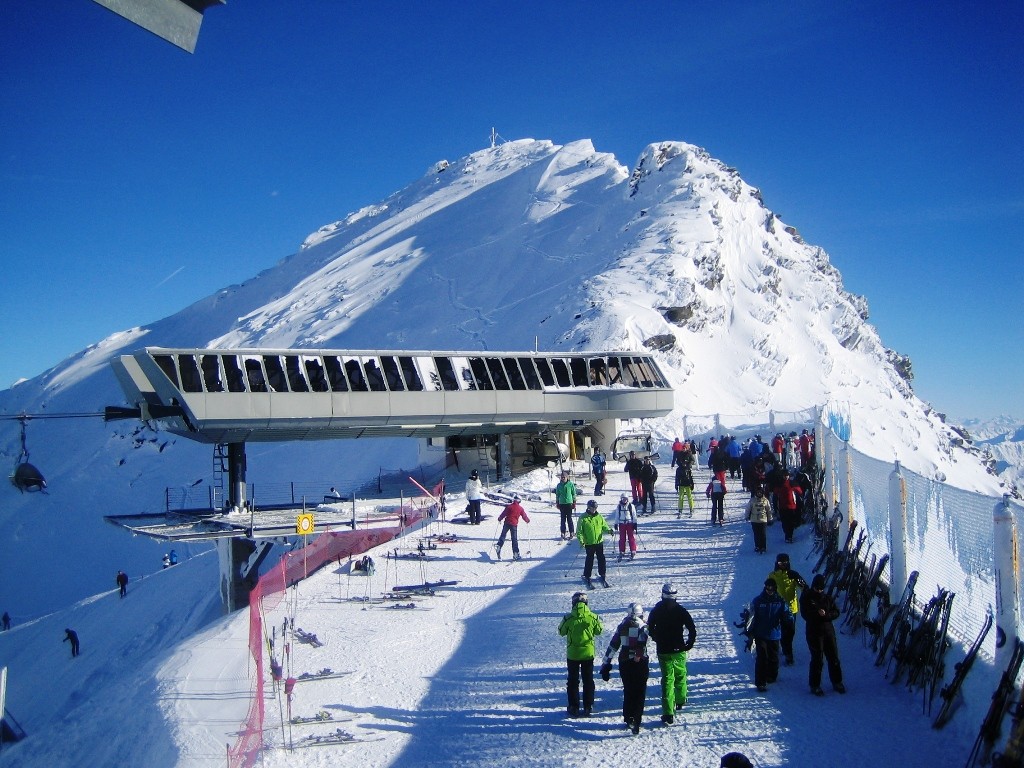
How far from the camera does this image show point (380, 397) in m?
28.3

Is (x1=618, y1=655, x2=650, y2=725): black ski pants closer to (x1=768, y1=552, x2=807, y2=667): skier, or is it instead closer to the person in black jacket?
the person in black jacket

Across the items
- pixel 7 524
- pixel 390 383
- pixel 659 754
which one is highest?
pixel 390 383

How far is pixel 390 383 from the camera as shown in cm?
2883

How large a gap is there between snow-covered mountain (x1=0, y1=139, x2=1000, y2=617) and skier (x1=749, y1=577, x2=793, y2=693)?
143 feet

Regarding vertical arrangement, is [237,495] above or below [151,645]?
above

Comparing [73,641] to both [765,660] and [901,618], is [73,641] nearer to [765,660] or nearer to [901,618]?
[765,660]

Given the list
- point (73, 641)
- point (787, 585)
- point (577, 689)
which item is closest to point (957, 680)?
point (787, 585)

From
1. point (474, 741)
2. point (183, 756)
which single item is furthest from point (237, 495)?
point (474, 741)

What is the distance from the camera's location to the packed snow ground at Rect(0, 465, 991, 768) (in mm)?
7898

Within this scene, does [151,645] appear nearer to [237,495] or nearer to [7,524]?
[237,495]

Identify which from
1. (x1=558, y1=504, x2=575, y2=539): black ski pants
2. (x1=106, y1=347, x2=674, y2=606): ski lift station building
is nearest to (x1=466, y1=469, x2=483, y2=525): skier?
(x1=558, y1=504, x2=575, y2=539): black ski pants

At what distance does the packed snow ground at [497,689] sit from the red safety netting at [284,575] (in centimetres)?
19

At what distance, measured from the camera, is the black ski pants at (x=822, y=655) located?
28.4ft

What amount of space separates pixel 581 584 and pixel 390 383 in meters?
16.1
